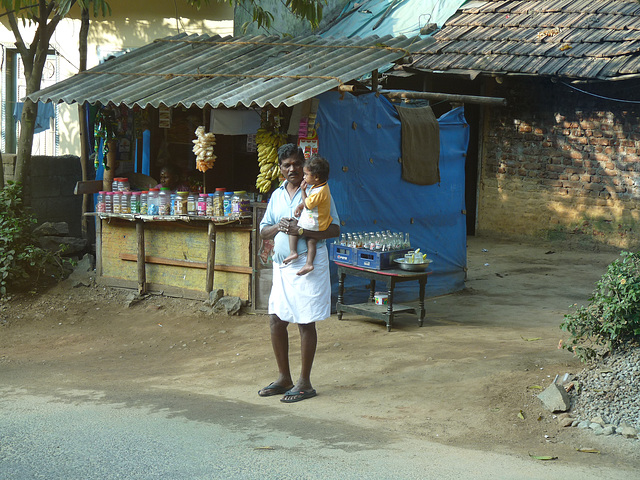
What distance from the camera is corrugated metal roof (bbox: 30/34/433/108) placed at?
8156 millimetres

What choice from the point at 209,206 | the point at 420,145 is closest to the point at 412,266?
the point at 420,145

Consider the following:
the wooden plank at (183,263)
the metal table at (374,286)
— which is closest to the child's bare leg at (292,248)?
the metal table at (374,286)

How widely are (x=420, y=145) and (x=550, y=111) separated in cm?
462

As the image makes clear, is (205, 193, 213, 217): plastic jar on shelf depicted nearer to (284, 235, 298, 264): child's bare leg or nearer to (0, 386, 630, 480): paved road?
(284, 235, 298, 264): child's bare leg

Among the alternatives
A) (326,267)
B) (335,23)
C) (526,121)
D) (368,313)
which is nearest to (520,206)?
(526,121)

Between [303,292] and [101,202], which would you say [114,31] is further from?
[303,292]

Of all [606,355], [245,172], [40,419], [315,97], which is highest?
[315,97]

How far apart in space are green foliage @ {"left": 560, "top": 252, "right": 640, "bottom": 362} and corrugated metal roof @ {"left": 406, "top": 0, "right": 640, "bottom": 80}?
20.8 ft

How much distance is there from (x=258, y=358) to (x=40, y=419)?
86.5 inches

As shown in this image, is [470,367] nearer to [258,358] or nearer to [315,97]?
[258,358]

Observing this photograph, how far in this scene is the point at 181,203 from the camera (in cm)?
902

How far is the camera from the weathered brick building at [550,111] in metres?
12.2

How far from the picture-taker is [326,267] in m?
5.84

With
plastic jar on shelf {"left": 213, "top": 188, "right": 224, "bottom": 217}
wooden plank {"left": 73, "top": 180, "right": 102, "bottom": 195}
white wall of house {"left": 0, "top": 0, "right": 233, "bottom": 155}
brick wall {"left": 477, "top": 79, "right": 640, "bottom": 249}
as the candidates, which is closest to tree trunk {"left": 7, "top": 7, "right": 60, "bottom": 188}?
wooden plank {"left": 73, "top": 180, "right": 102, "bottom": 195}
